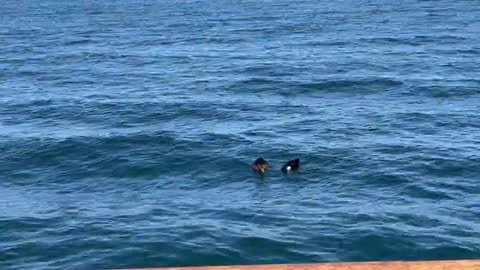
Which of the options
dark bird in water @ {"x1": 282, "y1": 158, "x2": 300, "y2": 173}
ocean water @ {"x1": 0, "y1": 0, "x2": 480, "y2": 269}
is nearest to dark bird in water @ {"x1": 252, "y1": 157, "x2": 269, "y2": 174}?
ocean water @ {"x1": 0, "y1": 0, "x2": 480, "y2": 269}

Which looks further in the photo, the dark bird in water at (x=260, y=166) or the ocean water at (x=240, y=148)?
the dark bird in water at (x=260, y=166)

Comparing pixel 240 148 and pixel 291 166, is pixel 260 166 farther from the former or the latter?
pixel 240 148

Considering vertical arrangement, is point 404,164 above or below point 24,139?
below

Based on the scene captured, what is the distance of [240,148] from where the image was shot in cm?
2745

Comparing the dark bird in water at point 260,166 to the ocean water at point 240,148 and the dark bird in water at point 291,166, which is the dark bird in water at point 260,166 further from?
the dark bird in water at point 291,166

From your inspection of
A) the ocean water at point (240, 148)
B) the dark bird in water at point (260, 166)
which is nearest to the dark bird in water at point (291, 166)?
the ocean water at point (240, 148)

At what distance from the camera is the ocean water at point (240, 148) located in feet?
63.1

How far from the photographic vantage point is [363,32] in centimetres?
5516

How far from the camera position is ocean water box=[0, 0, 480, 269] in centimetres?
1923

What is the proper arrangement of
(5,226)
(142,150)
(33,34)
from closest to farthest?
(5,226) → (142,150) → (33,34)

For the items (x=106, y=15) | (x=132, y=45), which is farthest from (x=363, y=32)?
(x=106, y=15)

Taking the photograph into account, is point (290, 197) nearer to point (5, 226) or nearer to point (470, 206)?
point (470, 206)

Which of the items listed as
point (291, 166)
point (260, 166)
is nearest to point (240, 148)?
point (260, 166)

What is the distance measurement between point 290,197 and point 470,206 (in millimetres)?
4460
